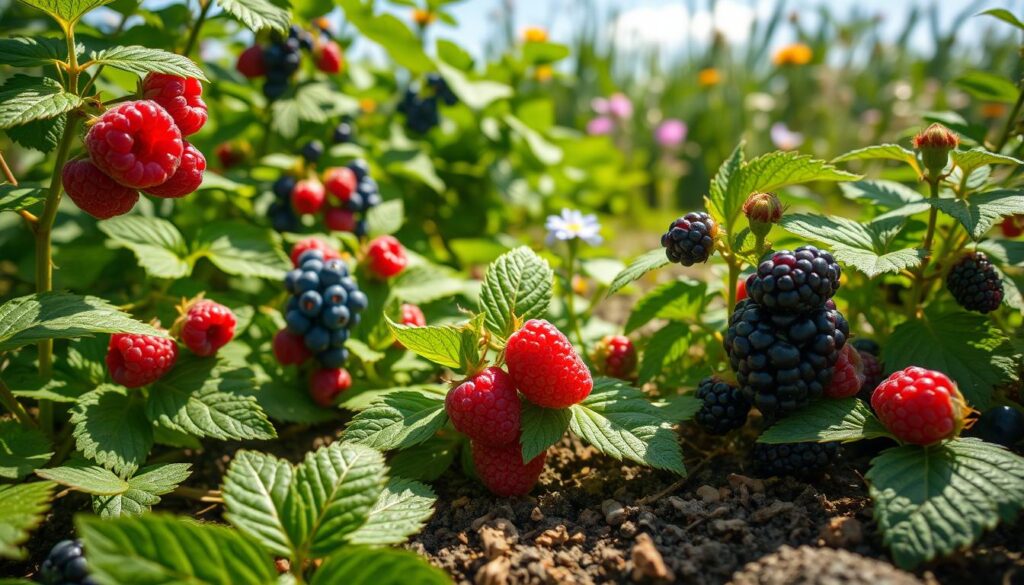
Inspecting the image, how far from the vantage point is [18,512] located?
123cm

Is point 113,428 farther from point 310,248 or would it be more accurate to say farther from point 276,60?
point 276,60

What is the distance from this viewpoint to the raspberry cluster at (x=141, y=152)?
1368 millimetres

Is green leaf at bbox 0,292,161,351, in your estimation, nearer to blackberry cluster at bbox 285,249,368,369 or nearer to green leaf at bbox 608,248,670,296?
blackberry cluster at bbox 285,249,368,369

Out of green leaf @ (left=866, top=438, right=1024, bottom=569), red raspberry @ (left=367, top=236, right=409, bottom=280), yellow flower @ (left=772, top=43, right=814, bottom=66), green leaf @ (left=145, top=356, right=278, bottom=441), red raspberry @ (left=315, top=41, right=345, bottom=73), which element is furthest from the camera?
yellow flower @ (left=772, top=43, right=814, bottom=66)

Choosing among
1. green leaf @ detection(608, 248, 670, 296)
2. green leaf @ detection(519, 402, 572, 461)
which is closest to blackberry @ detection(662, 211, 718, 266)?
green leaf @ detection(608, 248, 670, 296)

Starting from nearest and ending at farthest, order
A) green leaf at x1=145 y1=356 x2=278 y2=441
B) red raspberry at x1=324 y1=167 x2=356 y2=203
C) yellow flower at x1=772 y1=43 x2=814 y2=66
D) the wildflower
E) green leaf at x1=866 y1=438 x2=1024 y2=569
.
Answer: green leaf at x1=866 y1=438 x2=1024 y2=569 < green leaf at x1=145 y1=356 x2=278 y2=441 < the wildflower < red raspberry at x1=324 y1=167 x2=356 y2=203 < yellow flower at x1=772 y1=43 x2=814 y2=66

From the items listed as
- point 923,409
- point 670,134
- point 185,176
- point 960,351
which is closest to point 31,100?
point 185,176

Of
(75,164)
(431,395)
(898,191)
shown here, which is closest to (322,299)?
(431,395)

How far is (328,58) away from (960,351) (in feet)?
7.17

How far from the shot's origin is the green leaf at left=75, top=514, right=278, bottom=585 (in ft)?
3.51

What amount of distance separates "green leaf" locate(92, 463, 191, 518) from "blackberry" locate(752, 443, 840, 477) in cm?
125

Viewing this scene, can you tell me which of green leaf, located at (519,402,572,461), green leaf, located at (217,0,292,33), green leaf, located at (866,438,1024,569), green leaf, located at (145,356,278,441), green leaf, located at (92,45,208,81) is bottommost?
green leaf, located at (145,356,278,441)

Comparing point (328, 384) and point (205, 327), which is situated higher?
point (205, 327)

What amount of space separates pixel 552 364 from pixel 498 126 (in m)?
2.02
